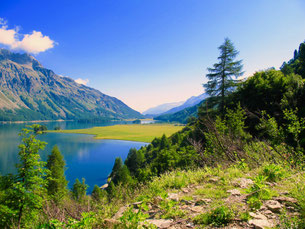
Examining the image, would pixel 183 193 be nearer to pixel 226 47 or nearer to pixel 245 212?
pixel 245 212

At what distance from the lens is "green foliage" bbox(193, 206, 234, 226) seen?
10.6ft

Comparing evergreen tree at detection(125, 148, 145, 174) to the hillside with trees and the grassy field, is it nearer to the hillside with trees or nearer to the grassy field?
the hillside with trees

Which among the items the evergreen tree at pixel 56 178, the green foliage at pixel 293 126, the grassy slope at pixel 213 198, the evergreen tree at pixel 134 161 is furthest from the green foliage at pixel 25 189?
the evergreen tree at pixel 134 161

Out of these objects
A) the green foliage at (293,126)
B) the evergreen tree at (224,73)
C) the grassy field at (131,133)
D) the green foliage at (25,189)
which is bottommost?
the grassy field at (131,133)

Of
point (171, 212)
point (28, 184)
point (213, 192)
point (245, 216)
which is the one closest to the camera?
point (245, 216)

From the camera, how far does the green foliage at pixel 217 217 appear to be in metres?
3.24

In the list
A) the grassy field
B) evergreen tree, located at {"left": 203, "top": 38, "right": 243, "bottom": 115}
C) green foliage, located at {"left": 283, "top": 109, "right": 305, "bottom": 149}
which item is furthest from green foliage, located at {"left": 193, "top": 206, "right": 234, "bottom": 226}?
the grassy field

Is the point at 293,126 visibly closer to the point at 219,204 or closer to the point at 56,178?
the point at 219,204

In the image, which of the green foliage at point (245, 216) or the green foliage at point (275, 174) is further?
the green foliage at point (275, 174)

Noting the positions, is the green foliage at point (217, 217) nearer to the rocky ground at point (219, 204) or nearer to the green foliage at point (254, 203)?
the rocky ground at point (219, 204)

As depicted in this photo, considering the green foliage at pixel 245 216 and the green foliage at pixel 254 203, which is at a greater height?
the green foliage at pixel 254 203

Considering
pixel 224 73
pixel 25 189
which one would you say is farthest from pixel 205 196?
pixel 224 73

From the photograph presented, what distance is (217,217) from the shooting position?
3.28m

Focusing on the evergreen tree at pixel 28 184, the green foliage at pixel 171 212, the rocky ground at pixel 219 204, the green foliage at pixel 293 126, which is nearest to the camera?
the rocky ground at pixel 219 204
